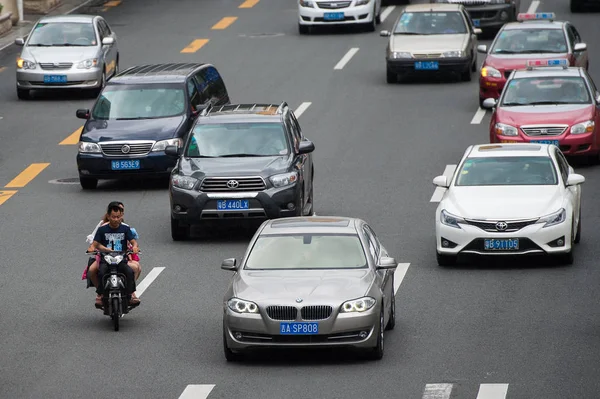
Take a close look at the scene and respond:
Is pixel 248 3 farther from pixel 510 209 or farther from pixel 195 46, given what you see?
pixel 510 209

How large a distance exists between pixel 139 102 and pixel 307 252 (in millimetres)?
12326

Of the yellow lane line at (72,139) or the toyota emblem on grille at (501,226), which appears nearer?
the toyota emblem on grille at (501,226)

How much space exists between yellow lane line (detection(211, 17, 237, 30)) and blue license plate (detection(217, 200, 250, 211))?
24276 millimetres

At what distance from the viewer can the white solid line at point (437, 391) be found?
13.3 m

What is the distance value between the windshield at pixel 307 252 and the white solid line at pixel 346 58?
23.0 m

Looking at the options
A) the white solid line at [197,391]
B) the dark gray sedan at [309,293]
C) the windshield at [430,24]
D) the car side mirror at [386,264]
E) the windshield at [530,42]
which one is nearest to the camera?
the white solid line at [197,391]

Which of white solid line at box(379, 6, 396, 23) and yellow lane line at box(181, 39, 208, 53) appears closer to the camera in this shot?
yellow lane line at box(181, 39, 208, 53)

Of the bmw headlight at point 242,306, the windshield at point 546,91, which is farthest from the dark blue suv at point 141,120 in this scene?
the bmw headlight at point 242,306

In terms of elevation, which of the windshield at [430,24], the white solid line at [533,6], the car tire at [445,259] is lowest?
the white solid line at [533,6]

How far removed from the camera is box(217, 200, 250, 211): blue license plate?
849 inches

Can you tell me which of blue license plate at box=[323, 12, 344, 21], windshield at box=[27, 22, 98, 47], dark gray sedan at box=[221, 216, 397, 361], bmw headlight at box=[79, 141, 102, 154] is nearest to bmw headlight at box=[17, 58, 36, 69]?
windshield at box=[27, 22, 98, 47]

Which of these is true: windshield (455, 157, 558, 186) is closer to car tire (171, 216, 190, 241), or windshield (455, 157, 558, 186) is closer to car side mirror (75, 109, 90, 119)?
car tire (171, 216, 190, 241)

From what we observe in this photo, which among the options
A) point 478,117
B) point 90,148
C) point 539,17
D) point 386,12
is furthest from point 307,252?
point 386,12

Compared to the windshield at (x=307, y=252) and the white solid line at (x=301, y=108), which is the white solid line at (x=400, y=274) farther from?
the white solid line at (x=301, y=108)
